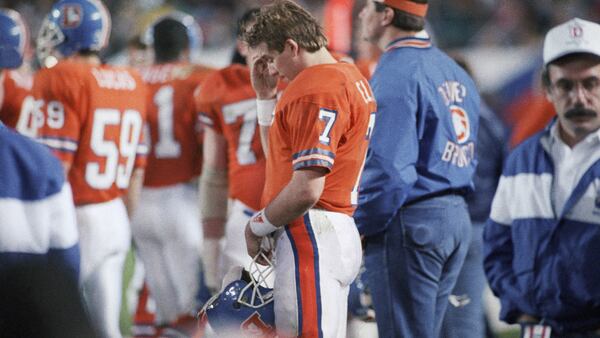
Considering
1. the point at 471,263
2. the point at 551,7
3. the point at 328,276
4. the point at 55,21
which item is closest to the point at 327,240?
the point at 328,276

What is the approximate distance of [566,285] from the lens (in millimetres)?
4105

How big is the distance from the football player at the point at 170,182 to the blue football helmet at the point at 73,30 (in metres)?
0.86

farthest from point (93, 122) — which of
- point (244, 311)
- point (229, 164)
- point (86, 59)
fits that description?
point (244, 311)

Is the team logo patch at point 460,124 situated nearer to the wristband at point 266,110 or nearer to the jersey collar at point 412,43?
the jersey collar at point 412,43

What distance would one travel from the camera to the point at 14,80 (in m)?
7.62

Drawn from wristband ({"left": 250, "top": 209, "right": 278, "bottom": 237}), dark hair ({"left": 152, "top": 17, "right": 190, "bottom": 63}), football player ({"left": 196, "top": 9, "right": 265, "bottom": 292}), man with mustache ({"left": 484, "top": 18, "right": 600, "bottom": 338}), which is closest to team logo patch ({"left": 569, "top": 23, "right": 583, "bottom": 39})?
man with mustache ({"left": 484, "top": 18, "right": 600, "bottom": 338})

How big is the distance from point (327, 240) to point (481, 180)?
279cm

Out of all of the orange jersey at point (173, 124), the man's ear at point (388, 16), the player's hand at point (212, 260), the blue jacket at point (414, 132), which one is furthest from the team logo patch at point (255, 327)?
the orange jersey at point (173, 124)

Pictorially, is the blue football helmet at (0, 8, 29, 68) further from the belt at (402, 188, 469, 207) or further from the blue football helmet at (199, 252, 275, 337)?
the blue football helmet at (199, 252, 275, 337)

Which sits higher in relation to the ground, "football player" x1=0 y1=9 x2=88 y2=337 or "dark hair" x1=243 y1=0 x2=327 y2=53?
"dark hair" x1=243 y1=0 x2=327 y2=53

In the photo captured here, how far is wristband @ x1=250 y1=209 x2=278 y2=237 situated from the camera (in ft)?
13.7

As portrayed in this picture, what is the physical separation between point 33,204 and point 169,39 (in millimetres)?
4628

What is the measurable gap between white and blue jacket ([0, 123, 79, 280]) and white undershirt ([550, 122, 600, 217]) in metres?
1.92

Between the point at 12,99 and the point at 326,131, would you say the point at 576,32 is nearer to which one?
the point at 326,131
